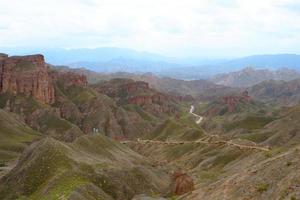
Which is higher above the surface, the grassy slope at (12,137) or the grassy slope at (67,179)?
the grassy slope at (67,179)

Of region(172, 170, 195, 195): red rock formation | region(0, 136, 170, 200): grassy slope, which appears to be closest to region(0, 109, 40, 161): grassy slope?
region(0, 136, 170, 200): grassy slope

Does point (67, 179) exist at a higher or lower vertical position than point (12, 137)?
higher

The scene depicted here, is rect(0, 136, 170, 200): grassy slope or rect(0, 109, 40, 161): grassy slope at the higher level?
rect(0, 136, 170, 200): grassy slope

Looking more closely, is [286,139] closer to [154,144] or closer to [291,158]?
[154,144]

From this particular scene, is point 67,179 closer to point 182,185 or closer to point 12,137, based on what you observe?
point 182,185

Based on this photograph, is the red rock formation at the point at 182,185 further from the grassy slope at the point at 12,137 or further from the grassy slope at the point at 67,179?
the grassy slope at the point at 12,137

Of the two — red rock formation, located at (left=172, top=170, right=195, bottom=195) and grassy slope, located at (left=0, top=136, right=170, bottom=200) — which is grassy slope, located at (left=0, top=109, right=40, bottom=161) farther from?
red rock formation, located at (left=172, top=170, right=195, bottom=195)

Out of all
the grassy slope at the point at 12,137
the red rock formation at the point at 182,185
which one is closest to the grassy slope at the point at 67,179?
the red rock formation at the point at 182,185

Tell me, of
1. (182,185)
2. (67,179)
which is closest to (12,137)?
(67,179)

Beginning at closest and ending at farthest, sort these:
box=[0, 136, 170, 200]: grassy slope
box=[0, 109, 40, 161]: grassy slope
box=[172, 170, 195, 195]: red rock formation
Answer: box=[172, 170, 195, 195]: red rock formation, box=[0, 136, 170, 200]: grassy slope, box=[0, 109, 40, 161]: grassy slope

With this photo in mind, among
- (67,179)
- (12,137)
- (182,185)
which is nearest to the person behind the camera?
(182,185)

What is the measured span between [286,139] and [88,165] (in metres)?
101

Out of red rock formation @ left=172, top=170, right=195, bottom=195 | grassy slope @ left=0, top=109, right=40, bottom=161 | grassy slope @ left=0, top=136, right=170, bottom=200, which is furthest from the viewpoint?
grassy slope @ left=0, top=109, right=40, bottom=161

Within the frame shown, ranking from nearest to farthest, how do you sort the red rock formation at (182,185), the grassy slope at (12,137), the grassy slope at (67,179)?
the red rock formation at (182,185)
the grassy slope at (67,179)
the grassy slope at (12,137)
